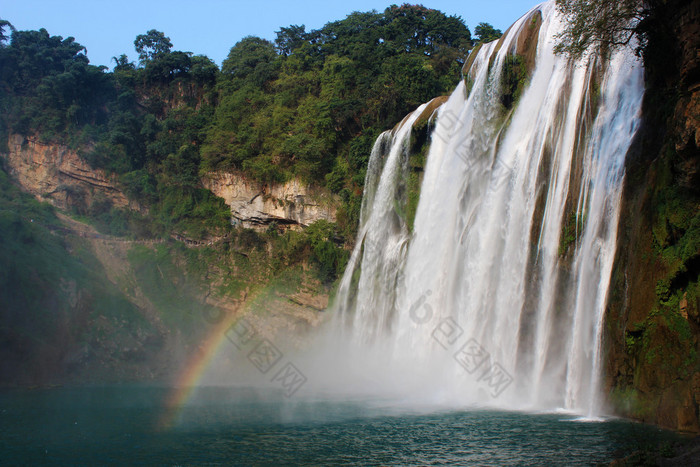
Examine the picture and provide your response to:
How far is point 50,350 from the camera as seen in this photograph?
28.6 m

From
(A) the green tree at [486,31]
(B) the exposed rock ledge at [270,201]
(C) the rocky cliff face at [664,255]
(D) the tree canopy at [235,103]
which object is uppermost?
(A) the green tree at [486,31]

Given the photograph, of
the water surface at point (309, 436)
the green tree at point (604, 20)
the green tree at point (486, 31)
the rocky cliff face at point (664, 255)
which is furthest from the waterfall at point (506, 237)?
the green tree at point (486, 31)

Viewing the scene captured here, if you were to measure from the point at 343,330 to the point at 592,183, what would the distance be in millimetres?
17780

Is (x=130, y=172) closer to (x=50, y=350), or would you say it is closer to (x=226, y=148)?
(x=226, y=148)

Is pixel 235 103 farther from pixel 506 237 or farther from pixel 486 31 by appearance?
pixel 506 237

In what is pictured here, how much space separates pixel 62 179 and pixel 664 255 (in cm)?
4064

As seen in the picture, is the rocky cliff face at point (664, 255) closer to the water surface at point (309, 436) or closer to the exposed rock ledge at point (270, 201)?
the water surface at point (309, 436)

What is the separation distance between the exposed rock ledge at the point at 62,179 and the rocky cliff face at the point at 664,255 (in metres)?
36.1

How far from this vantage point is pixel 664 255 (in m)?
12.7

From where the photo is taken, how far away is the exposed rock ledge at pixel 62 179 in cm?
4253

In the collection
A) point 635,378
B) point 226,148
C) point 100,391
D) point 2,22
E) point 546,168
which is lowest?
point 100,391

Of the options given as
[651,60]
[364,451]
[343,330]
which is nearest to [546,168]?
[651,60]

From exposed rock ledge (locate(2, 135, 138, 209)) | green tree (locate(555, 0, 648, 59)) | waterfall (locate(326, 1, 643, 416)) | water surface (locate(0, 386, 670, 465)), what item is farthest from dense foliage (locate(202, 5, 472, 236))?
green tree (locate(555, 0, 648, 59))

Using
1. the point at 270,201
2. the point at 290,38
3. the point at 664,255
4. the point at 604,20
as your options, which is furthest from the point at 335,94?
the point at 664,255
